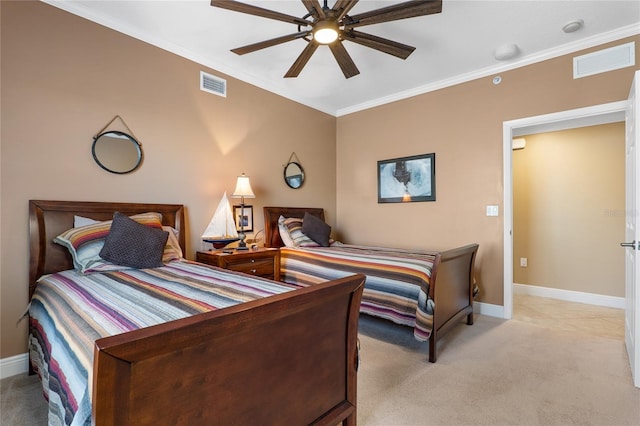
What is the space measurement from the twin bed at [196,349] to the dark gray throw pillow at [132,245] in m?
0.23

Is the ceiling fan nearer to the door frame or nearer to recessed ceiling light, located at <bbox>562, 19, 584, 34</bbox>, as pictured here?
recessed ceiling light, located at <bbox>562, 19, 584, 34</bbox>

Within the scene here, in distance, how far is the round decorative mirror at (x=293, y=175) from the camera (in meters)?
4.22

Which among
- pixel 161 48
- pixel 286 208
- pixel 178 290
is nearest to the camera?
pixel 178 290

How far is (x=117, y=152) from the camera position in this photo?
265 centimetres

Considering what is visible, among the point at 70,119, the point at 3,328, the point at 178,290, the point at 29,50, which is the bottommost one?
the point at 3,328

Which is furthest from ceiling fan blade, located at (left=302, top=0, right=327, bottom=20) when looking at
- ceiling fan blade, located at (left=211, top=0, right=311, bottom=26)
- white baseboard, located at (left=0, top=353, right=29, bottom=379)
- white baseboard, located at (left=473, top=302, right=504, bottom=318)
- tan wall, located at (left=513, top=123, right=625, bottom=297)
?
tan wall, located at (left=513, top=123, right=625, bottom=297)

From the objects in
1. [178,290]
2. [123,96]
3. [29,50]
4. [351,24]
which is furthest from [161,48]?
[178,290]

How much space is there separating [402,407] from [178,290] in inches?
56.9

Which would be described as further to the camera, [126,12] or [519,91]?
[519,91]

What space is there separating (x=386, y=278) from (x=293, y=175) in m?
2.17

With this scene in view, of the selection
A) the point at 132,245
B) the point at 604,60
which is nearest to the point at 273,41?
the point at 132,245

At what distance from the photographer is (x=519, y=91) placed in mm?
3328

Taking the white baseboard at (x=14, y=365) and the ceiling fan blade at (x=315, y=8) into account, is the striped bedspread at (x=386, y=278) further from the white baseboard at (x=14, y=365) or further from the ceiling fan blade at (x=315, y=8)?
the white baseboard at (x=14, y=365)

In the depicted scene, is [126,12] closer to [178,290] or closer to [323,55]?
[323,55]
